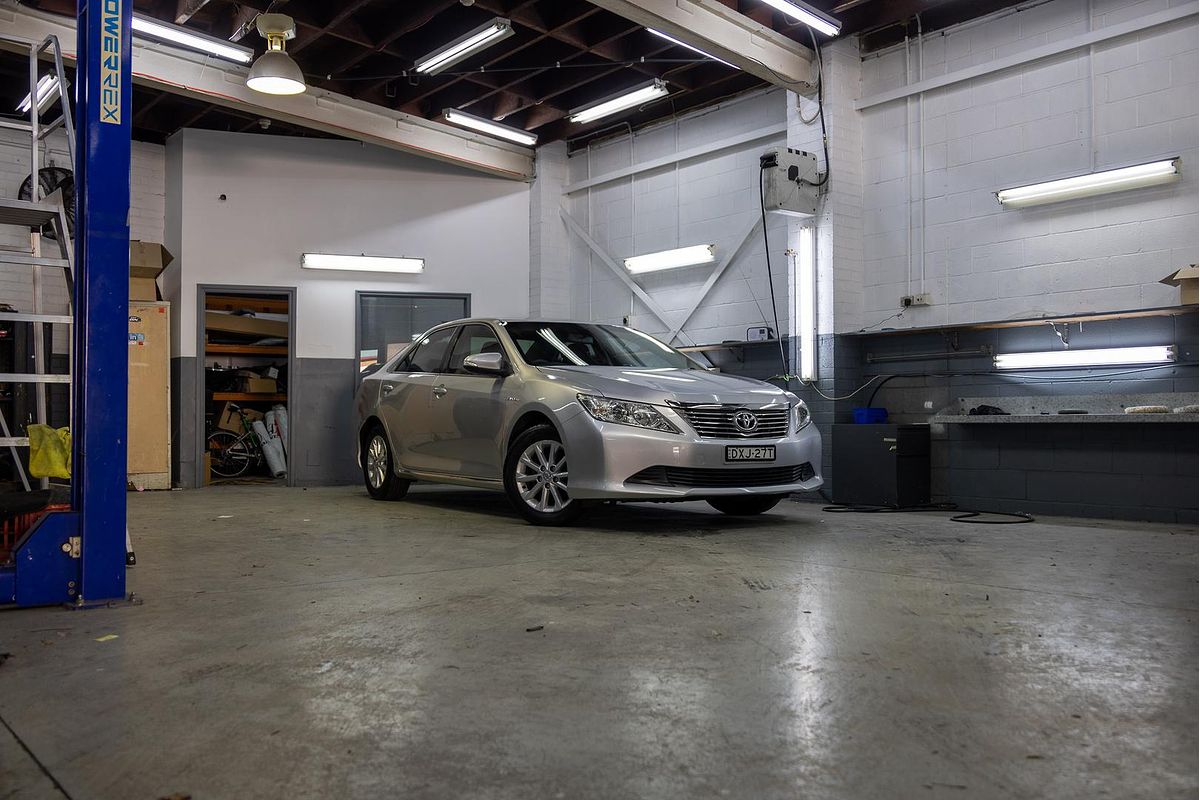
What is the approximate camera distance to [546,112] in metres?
11.2

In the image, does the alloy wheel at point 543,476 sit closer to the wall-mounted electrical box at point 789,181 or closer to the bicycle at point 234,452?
the wall-mounted electrical box at point 789,181

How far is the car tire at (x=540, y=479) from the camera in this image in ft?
19.8

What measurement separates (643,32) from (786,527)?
526 centimetres

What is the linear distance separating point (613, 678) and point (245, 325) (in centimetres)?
1010

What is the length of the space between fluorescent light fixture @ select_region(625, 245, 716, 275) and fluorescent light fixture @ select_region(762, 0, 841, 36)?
258cm

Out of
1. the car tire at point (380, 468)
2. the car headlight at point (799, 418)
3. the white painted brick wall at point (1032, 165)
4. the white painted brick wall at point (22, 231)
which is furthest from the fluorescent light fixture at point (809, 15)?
the white painted brick wall at point (22, 231)

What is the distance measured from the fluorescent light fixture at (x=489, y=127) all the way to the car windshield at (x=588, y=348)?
432 centimetres

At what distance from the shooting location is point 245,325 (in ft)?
38.2

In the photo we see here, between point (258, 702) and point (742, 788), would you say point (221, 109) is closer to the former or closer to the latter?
point (258, 702)

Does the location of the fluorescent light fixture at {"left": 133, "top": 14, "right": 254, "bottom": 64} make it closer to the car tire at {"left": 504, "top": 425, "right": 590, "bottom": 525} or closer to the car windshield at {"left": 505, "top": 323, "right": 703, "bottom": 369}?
the car windshield at {"left": 505, "top": 323, "right": 703, "bottom": 369}

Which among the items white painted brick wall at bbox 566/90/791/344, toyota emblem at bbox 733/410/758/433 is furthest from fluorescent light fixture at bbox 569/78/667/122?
toyota emblem at bbox 733/410/758/433

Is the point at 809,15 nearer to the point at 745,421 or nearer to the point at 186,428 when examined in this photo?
the point at 745,421

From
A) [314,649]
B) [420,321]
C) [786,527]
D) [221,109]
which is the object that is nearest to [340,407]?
[420,321]

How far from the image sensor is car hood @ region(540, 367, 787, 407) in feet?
19.1
